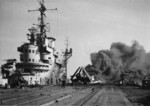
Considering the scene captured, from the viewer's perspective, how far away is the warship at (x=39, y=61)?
55500 millimetres

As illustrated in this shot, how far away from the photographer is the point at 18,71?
50500 mm

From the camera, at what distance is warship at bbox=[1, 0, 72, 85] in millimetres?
55500

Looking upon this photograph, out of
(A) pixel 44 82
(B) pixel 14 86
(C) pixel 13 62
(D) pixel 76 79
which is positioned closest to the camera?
(B) pixel 14 86

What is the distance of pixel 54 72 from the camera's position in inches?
2650

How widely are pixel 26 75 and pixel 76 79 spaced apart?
1662 centimetres

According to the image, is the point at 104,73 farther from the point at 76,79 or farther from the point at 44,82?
the point at 44,82

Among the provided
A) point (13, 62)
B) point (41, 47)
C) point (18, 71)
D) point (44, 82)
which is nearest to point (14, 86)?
point (18, 71)

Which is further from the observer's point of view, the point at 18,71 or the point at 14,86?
the point at 18,71

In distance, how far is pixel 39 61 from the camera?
61.9 meters

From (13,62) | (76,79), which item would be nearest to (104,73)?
(76,79)

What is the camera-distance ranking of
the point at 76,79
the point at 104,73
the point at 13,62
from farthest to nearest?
the point at 104,73, the point at 76,79, the point at 13,62

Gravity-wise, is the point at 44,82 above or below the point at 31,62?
below

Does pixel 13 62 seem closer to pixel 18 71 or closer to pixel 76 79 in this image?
pixel 18 71

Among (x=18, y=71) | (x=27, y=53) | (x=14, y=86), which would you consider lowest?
(x=14, y=86)
